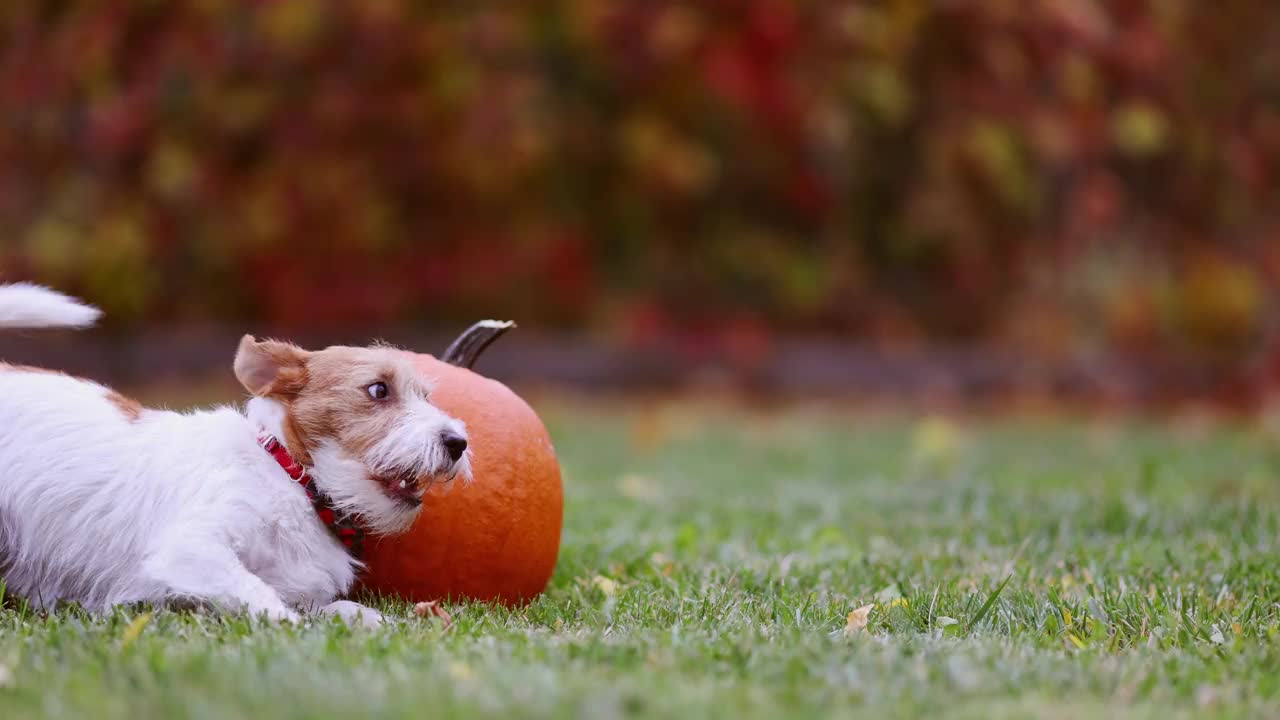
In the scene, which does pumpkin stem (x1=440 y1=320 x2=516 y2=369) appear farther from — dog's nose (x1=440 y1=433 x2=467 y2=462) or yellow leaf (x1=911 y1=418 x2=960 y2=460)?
yellow leaf (x1=911 y1=418 x2=960 y2=460)

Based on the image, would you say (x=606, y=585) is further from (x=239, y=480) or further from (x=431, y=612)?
(x=239, y=480)

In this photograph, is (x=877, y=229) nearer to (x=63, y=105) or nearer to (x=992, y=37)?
(x=992, y=37)

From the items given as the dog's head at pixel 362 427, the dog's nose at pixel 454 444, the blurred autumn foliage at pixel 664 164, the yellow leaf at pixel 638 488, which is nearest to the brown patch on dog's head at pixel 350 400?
the dog's head at pixel 362 427

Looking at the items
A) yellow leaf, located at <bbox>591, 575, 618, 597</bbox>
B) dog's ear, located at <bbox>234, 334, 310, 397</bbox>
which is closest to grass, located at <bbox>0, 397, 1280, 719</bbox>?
yellow leaf, located at <bbox>591, 575, 618, 597</bbox>

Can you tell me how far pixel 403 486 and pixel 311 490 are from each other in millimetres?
268

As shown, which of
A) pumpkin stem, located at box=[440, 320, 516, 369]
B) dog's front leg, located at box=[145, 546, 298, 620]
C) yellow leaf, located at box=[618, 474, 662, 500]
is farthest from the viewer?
yellow leaf, located at box=[618, 474, 662, 500]

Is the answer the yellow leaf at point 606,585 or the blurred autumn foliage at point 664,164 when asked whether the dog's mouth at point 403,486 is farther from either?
the blurred autumn foliage at point 664,164

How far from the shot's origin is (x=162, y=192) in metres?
12.7

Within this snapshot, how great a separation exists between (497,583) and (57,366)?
11.2 m

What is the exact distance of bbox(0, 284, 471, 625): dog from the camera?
3.54 m

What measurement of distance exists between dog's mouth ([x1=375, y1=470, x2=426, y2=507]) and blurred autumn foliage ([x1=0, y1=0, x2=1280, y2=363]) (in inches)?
348

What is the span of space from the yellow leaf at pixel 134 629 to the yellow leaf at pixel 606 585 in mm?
1419

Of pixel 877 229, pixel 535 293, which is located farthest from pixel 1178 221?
pixel 535 293

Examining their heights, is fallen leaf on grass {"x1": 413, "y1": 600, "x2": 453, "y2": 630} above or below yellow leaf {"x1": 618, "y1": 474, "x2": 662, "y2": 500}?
above
